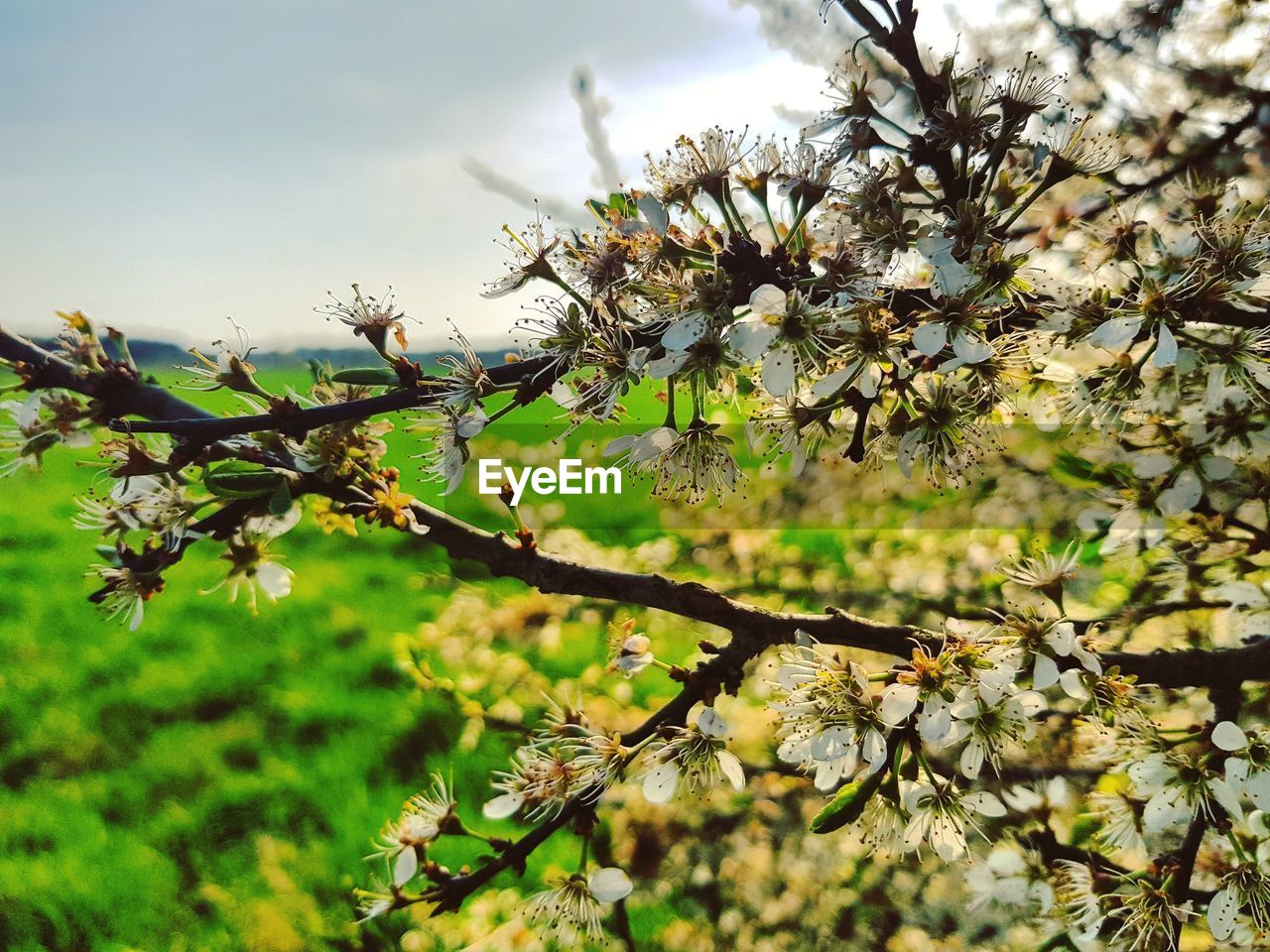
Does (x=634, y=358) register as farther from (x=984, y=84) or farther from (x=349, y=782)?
(x=349, y=782)

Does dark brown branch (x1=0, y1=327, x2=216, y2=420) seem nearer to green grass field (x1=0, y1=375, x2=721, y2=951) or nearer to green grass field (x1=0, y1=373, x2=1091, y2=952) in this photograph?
green grass field (x1=0, y1=373, x2=1091, y2=952)

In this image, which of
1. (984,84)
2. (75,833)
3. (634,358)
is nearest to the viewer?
(634,358)

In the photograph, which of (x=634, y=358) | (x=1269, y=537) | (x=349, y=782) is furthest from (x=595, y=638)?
(x=634, y=358)

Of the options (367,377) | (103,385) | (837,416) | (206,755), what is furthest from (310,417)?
(206,755)

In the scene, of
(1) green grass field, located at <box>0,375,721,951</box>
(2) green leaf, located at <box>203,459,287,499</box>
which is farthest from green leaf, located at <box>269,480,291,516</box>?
(1) green grass field, located at <box>0,375,721,951</box>

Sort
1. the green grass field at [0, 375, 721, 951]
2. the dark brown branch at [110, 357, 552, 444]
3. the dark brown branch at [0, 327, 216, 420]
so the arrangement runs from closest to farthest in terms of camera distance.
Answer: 1. the dark brown branch at [110, 357, 552, 444]
2. the dark brown branch at [0, 327, 216, 420]
3. the green grass field at [0, 375, 721, 951]

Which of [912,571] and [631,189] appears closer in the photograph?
[631,189]

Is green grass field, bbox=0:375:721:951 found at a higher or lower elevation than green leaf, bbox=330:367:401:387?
lower
